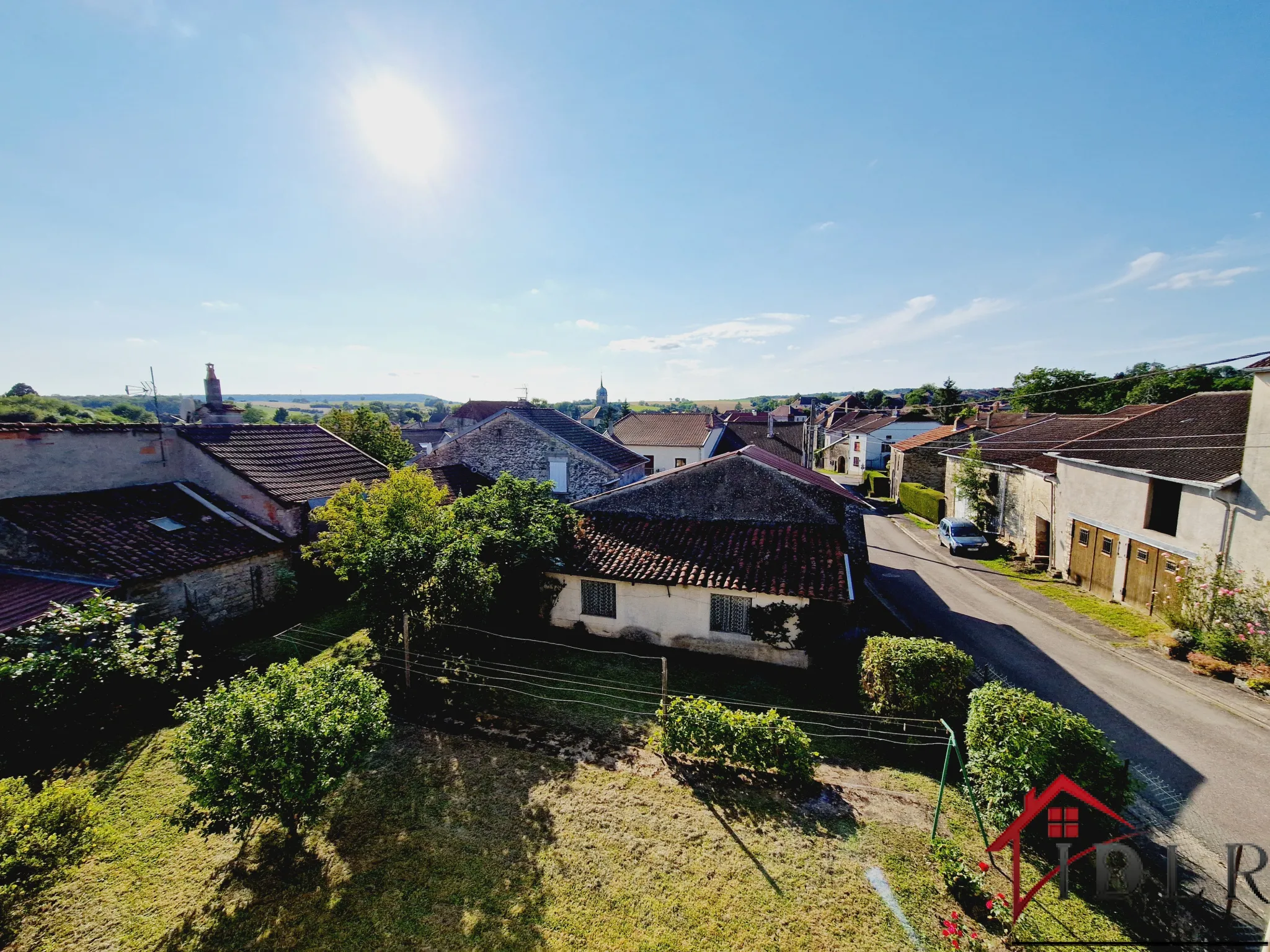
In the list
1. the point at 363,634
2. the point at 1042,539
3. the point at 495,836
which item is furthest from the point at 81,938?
the point at 1042,539

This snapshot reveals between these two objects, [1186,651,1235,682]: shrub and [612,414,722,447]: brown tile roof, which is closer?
[1186,651,1235,682]: shrub

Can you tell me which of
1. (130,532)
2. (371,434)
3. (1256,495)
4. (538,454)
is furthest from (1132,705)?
(371,434)

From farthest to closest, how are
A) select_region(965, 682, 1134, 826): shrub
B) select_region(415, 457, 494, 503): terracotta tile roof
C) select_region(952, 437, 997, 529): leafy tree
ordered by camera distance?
→ 1. select_region(952, 437, 997, 529): leafy tree
2. select_region(415, 457, 494, 503): terracotta tile roof
3. select_region(965, 682, 1134, 826): shrub

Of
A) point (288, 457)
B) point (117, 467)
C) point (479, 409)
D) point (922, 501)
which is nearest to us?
point (117, 467)

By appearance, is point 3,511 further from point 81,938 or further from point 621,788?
point 621,788

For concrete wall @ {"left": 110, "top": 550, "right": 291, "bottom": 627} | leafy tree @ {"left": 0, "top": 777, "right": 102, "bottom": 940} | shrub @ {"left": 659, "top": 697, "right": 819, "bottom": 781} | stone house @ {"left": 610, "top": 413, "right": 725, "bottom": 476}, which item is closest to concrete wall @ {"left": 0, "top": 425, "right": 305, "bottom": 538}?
concrete wall @ {"left": 110, "top": 550, "right": 291, "bottom": 627}

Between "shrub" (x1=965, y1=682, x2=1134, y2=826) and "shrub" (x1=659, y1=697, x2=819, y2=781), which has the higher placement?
"shrub" (x1=965, y1=682, x2=1134, y2=826)

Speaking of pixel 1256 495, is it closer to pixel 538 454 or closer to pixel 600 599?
pixel 600 599

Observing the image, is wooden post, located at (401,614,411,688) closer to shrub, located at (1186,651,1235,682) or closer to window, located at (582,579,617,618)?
window, located at (582,579,617,618)
